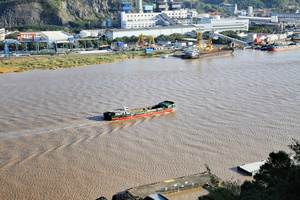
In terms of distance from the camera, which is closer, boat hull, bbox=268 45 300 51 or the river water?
the river water

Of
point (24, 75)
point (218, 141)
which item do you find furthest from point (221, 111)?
point (24, 75)

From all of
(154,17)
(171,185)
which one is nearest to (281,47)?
(154,17)

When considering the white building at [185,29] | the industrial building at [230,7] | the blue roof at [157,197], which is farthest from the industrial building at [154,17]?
the blue roof at [157,197]

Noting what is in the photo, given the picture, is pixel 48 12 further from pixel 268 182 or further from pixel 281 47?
pixel 268 182

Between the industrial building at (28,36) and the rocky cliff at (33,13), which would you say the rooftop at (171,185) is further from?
the rocky cliff at (33,13)

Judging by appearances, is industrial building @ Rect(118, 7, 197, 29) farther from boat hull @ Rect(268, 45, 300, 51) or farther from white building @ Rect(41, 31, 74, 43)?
boat hull @ Rect(268, 45, 300, 51)

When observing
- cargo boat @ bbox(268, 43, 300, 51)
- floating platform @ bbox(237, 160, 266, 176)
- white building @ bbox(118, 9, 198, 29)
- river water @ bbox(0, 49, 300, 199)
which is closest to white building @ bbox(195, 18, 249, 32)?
white building @ bbox(118, 9, 198, 29)
